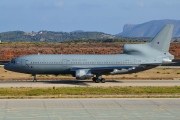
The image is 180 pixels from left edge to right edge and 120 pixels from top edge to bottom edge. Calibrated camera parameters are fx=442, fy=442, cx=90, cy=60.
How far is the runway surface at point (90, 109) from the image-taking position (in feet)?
87.7

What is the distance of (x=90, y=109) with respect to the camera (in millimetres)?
29844

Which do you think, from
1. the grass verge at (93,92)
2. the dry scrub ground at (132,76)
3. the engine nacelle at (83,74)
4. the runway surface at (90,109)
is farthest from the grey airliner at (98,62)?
the runway surface at (90,109)

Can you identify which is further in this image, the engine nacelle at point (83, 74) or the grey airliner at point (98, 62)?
the grey airliner at point (98, 62)

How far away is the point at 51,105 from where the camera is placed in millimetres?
31719

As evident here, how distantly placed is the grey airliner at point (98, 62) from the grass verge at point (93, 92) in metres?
7.89

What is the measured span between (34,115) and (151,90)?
18.1 m

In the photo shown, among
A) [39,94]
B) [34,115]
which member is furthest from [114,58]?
[34,115]

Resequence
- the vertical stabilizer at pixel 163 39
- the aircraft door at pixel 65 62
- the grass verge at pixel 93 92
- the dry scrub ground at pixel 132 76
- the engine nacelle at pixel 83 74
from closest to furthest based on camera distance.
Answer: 1. the grass verge at pixel 93 92
2. the engine nacelle at pixel 83 74
3. the aircraft door at pixel 65 62
4. the vertical stabilizer at pixel 163 39
5. the dry scrub ground at pixel 132 76

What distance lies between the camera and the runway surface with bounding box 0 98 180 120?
2672 cm

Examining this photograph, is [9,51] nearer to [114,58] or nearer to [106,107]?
[114,58]

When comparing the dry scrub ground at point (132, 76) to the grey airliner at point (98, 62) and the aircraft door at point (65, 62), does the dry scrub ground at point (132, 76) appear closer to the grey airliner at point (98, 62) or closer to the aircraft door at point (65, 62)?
the grey airliner at point (98, 62)

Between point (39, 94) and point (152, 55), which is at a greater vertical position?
point (152, 55)

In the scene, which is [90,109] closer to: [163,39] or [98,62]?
[98,62]

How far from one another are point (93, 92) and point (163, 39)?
16.6 meters
